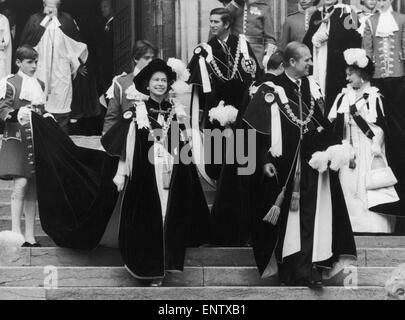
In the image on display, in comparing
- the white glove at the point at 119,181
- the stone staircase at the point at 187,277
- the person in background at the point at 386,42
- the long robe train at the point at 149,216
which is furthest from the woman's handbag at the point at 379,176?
the white glove at the point at 119,181

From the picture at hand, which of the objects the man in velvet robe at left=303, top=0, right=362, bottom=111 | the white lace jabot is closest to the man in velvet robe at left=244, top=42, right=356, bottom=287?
the man in velvet robe at left=303, top=0, right=362, bottom=111

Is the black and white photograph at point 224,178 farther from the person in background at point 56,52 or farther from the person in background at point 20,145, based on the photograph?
the person in background at point 56,52

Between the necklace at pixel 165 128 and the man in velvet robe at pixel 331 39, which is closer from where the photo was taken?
the necklace at pixel 165 128

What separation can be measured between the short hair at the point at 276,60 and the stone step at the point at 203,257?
5.55 feet

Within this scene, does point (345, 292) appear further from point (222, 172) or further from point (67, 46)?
point (67, 46)

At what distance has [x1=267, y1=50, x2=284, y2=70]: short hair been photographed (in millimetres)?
16681

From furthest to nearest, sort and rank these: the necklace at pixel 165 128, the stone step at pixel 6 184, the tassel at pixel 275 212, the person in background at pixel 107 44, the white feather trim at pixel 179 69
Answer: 1. the person in background at pixel 107 44
2. the stone step at pixel 6 184
3. the white feather trim at pixel 179 69
4. the necklace at pixel 165 128
5. the tassel at pixel 275 212

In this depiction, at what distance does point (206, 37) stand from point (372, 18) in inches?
91.2

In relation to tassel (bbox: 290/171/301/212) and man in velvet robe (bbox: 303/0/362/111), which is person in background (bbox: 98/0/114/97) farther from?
tassel (bbox: 290/171/301/212)

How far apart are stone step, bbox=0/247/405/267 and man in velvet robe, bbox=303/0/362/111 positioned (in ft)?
8.12

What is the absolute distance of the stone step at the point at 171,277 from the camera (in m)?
16.2

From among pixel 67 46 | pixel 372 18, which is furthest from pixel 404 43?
pixel 67 46

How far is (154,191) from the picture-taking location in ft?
53.2

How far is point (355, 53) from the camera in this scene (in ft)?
57.0
